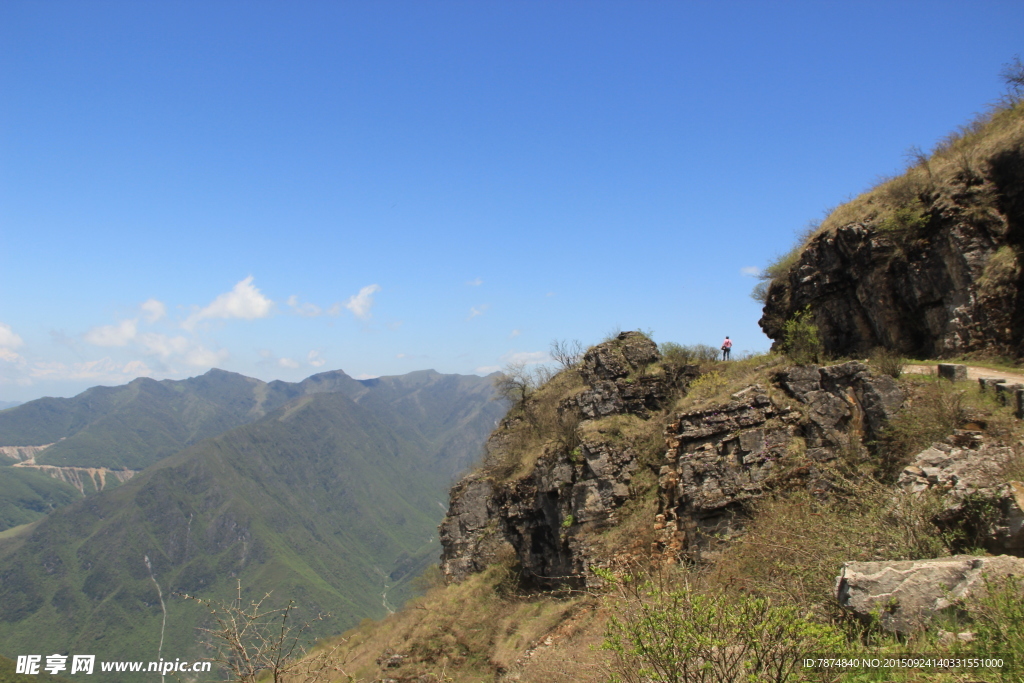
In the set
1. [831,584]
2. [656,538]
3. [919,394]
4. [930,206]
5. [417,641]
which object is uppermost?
[930,206]

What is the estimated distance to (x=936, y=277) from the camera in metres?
19.9

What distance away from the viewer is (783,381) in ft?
59.8

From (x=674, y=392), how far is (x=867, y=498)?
12.5 metres

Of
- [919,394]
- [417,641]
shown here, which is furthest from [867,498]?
[417,641]

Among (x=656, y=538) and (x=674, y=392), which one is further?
(x=674, y=392)

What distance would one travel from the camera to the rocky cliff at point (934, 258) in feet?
60.7

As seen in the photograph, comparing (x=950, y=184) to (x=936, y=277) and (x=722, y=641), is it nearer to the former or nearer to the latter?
(x=936, y=277)

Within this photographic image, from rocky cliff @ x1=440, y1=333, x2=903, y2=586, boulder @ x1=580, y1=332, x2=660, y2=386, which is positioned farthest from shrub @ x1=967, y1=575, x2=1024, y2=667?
boulder @ x1=580, y1=332, x2=660, y2=386

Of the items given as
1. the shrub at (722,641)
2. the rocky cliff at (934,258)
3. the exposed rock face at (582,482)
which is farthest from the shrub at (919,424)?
the shrub at (722,641)

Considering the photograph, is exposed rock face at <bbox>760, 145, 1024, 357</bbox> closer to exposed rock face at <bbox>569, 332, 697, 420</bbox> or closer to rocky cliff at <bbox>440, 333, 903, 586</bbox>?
rocky cliff at <bbox>440, 333, 903, 586</bbox>

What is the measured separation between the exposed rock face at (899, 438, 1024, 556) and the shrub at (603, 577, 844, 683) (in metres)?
3.70

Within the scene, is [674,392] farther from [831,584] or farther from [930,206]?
[831,584]

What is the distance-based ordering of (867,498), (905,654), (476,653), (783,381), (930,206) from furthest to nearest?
1. (476,653)
2. (930,206)
3. (783,381)
4. (867,498)
5. (905,654)

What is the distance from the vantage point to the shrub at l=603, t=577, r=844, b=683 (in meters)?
6.55
